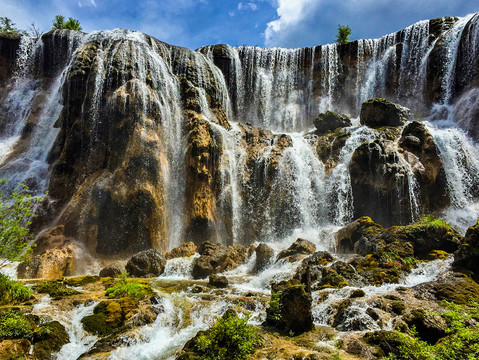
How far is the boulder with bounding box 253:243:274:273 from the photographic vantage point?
17859 millimetres

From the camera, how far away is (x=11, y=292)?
956 centimetres

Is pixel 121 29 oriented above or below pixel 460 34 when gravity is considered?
above

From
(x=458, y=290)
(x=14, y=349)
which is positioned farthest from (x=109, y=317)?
(x=458, y=290)

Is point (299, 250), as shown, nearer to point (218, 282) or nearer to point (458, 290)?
point (218, 282)

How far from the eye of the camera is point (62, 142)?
29078 millimetres

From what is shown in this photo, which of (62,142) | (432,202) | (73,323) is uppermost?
(62,142)

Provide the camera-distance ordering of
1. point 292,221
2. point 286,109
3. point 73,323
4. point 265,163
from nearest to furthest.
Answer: point 73,323
point 292,221
point 265,163
point 286,109

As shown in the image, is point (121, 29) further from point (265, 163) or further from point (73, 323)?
point (73, 323)

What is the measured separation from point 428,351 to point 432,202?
2066cm

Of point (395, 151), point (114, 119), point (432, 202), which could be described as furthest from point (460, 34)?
point (114, 119)

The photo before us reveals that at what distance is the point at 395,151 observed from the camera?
23984mm

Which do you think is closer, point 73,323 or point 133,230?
point 73,323

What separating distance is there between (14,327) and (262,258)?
1275 centimetres

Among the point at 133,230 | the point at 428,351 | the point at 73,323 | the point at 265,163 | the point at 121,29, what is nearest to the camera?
the point at 428,351
